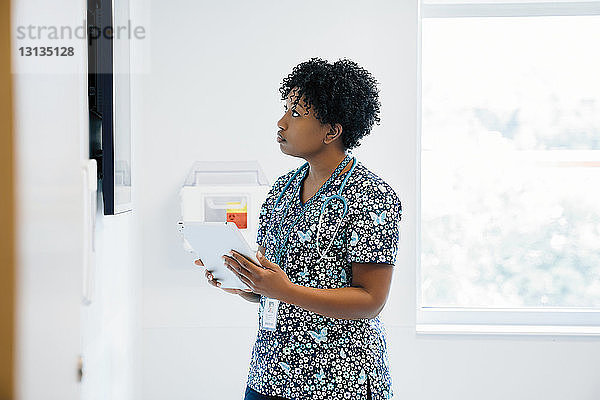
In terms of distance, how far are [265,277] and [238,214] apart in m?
1.16

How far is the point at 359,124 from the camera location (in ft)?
5.26

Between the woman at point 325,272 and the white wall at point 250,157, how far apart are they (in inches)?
45.0

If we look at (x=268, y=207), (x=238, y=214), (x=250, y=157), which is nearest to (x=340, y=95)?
(x=268, y=207)

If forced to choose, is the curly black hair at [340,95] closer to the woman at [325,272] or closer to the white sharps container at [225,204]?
the woman at [325,272]

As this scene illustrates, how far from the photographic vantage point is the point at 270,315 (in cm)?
152

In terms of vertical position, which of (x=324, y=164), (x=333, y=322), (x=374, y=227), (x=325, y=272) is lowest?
(x=333, y=322)

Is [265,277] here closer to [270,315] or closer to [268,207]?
[270,315]

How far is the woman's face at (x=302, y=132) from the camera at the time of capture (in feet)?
5.08
